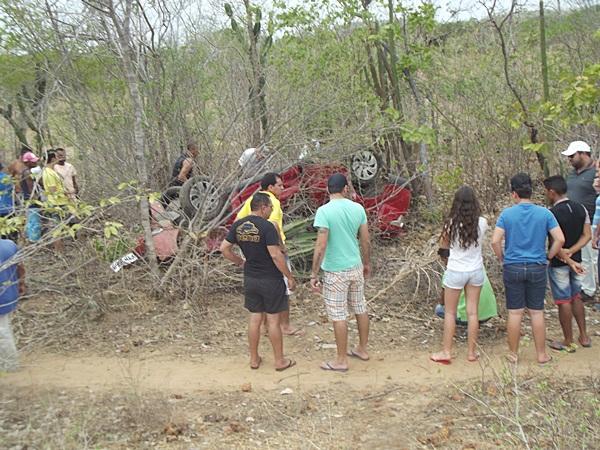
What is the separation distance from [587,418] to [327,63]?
215 inches

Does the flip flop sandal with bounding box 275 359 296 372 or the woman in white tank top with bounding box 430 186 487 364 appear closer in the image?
the woman in white tank top with bounding box 430 186 487 364

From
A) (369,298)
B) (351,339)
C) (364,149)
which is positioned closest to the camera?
(351,339)

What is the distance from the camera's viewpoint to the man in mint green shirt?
17.8ft

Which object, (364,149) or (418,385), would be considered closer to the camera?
(418,385)

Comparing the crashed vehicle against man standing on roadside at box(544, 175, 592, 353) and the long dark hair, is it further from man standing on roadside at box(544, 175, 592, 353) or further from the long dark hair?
man standing on roadside at box(544, 175, 592, 353)

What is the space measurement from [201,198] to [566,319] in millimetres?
4112

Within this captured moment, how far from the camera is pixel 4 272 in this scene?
17.7 feet

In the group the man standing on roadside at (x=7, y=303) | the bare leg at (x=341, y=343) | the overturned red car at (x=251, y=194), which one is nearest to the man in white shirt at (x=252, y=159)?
the overturned red car at (x=251, y=194)

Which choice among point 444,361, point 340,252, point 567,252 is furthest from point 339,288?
point 567,252

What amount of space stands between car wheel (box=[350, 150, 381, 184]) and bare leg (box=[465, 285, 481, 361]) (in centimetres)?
335

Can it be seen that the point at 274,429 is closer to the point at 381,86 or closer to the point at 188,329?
the point at 188,329

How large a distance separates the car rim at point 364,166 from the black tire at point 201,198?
6.39ft

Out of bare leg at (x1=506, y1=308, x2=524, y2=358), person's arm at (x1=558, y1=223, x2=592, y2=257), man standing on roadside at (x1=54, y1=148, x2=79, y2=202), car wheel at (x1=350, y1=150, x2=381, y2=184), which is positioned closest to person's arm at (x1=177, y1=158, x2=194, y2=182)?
man standing on roadside at (x1=54, y1=148, x2=79, y2=202)

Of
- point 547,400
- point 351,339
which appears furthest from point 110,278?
point 547,400
